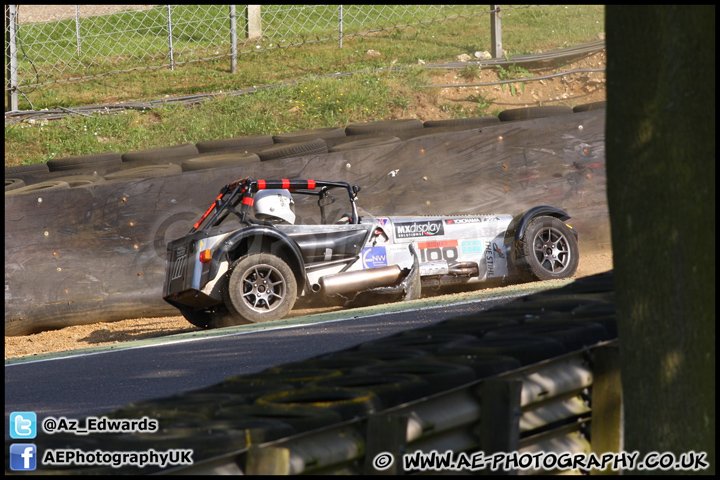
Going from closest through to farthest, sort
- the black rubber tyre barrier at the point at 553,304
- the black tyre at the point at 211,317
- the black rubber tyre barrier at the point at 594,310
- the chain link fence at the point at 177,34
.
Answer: the black rubber tyre barrier at the point at 594,310
the black rubber tyre barrier at the point at 553,304
the black tyre at the point at 211,317
the chain link fence at the point at 177,34

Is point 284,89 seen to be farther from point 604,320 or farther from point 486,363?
point 486,363

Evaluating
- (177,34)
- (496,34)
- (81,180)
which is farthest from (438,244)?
(177,34)

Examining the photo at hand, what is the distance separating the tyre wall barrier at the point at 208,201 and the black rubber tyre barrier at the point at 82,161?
56 centimetres

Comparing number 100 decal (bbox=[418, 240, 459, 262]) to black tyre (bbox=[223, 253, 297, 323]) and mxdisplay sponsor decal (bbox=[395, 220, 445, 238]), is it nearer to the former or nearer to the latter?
mxdisplay sponsor decal (bbox=[395, 220, 445, 238])

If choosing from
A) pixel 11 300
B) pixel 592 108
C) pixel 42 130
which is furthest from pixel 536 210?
pixel 42 130

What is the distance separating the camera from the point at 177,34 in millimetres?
24375

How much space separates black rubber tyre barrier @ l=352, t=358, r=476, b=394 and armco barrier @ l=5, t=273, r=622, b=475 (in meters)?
0.04

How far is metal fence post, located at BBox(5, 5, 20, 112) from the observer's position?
1702 cm

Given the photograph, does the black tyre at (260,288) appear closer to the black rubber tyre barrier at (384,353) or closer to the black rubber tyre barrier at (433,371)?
the black rubber tyre barrier at (384,353)

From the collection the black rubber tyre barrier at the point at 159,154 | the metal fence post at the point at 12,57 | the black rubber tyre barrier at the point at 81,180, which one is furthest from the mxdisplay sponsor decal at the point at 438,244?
the metal fence post at the point at 12,57

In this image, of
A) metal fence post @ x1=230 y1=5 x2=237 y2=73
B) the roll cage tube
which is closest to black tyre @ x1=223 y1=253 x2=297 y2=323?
the roll cage tube

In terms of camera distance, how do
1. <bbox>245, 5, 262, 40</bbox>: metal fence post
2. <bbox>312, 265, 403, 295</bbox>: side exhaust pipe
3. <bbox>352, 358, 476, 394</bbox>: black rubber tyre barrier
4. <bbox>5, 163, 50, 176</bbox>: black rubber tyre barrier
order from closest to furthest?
<bbox>352, 358, 476, 394</bbox>: black rubber tyre barrier < <bbox>312, 265, 403, 295</bbox>: side exhaust pipe < <bbox>5, 163, 50, 176</bbox>: black rubber tyre barrier < <bbox>245, 5, 262, 40</bbox>: metal fence post

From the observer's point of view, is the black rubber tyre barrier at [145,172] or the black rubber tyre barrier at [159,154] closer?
the black rubber tyre barrier at [145,172]

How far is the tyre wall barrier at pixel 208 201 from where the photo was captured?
10.7 metres
